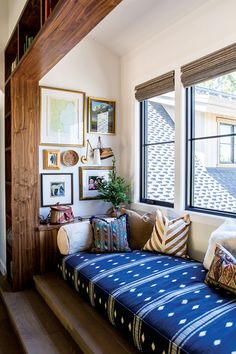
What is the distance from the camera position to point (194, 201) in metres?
2.90

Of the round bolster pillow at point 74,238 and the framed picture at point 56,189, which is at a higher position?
the framed picture at point 56,189

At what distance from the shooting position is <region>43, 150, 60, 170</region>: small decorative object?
3217 mm

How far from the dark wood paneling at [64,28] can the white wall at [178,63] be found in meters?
1.22

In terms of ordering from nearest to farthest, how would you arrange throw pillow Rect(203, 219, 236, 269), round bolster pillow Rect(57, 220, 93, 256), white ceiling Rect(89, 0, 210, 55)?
1. throw pillow Rect(203, 219, 236, 269)
2. white ceiling Rect(89, 0, 210, 55)
3. round bolster pillow Rect(57, 220, 93, 256)

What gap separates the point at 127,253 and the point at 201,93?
168 centimetres

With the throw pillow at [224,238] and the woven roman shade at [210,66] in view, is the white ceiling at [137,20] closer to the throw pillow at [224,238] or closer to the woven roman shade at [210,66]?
the woven roman shade at [210,66]

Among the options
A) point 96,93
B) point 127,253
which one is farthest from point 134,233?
point 96,93

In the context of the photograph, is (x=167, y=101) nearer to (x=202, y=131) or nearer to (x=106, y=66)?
(x=202, y=131)

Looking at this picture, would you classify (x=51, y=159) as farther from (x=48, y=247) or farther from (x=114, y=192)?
(x=48, y=247)

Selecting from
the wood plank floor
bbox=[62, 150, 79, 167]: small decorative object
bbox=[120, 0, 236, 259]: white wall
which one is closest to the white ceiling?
bbox=[120, 0, 236, 259]: white wall

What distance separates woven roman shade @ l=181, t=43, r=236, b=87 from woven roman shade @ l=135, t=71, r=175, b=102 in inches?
7.4

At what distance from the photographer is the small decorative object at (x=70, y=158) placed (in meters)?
3.31

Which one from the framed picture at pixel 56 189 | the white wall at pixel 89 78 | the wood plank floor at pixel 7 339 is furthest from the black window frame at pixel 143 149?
the wood plank floor at pixel 7 339

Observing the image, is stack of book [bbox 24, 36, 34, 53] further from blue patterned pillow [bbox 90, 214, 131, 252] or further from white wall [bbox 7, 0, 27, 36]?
blue patterned pillow [bbox 90, 214, 131, 252]
